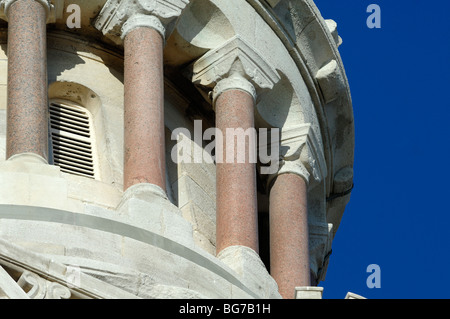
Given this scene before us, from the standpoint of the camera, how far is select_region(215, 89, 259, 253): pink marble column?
121ft

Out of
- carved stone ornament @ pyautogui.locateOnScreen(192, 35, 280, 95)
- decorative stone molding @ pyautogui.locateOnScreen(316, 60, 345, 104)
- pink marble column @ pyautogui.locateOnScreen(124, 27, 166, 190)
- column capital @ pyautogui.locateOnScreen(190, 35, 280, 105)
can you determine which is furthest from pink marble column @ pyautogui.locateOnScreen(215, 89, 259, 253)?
decorative stone molding @ pyautogui.locateOnScreen(316, 60, 345, 104)

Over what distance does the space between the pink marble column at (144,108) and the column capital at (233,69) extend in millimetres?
1459

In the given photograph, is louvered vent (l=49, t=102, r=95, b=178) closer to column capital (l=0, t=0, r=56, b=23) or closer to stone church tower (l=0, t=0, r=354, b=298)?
stone church tower (l=0, t=0, r=354, b=298)

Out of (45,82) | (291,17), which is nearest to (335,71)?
(291,17)

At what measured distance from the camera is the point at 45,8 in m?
38.7

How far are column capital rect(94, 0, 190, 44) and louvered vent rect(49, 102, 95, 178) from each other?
55.2 inches

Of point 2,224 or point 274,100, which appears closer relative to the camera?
point 2,224

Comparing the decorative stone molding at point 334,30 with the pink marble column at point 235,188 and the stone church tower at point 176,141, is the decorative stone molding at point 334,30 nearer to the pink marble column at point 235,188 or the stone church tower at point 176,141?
the stone church tower at point 176,141

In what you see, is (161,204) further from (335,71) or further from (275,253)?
(335,71)

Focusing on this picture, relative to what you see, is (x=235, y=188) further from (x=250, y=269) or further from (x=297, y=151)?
(x=297, y=151)

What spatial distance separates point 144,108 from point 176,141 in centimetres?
277

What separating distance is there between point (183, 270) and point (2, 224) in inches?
104

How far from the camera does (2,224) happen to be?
32.4 metres
